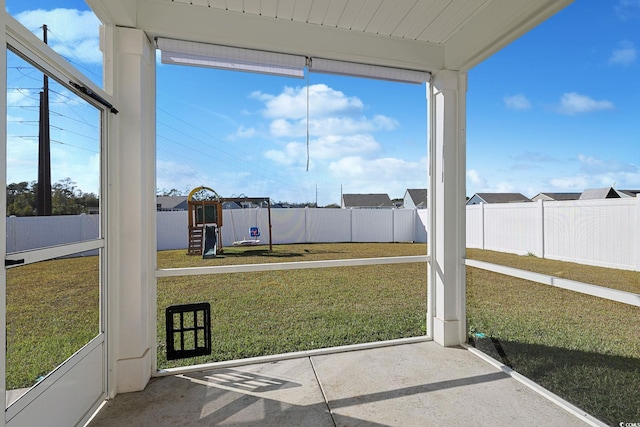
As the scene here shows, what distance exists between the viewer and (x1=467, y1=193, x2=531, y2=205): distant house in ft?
6.72

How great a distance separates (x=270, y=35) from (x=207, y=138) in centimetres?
96

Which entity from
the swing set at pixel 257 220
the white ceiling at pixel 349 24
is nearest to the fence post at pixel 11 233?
the white ceiling at pixel 349 24

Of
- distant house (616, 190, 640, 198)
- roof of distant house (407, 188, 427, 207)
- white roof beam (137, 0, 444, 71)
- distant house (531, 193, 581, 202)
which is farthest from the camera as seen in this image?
roof of distant house (407, 188, 427, 207)

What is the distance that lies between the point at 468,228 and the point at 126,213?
2624 mm

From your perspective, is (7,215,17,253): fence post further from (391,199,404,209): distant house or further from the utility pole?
(391,199,404,209): distant house

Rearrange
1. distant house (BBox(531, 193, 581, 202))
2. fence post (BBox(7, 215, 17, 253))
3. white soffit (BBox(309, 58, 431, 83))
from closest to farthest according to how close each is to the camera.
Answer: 1. fence post (BBox(7, 215, 17, 253))
2. distant house (BBox(531, 193, 581, 202))
3. white soffit (BBox(309, 58, 431, 83))

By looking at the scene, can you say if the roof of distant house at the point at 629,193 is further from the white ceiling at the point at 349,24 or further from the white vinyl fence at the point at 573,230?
the white ceiling at the point at 349,24

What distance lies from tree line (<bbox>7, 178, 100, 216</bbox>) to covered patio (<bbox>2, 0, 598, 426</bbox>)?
0.16 m

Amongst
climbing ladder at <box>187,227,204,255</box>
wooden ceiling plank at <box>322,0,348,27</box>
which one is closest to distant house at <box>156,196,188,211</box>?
climbing ladder at <box>187,227,204,255</box>

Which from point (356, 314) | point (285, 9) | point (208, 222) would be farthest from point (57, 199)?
point (356, 314)

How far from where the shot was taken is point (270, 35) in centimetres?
214

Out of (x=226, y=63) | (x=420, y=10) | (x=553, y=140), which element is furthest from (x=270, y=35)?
(x=553, y=140)

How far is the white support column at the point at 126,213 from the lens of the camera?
185cm

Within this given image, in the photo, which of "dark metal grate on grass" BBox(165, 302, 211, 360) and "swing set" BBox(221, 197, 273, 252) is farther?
"swing set" BBox(221, 197, 273, 252)
